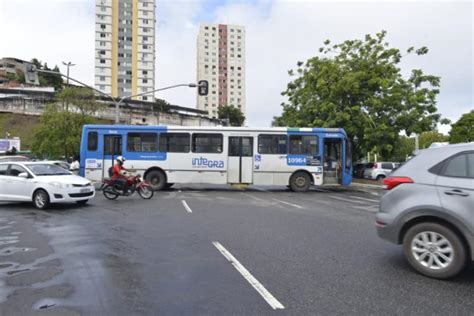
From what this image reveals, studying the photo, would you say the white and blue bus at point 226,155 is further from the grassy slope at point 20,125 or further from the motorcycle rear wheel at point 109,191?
the grassy slope at point 20,125

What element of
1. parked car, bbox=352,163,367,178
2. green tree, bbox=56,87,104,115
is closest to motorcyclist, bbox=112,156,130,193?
parked car, bbox=352,163,367,178

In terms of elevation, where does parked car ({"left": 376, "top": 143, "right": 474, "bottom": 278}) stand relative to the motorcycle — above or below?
above

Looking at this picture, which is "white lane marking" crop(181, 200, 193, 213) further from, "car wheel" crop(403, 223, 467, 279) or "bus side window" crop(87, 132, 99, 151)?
"car wheel" crop(403, 223, 467, 279)

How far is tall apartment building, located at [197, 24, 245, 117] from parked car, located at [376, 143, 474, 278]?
139633mm

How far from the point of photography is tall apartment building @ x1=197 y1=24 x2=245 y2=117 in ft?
474

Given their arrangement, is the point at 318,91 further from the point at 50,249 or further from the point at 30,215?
the point at 50,249

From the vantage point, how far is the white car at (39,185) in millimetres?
11680

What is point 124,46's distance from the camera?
103 meters

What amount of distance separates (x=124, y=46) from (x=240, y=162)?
311 ft

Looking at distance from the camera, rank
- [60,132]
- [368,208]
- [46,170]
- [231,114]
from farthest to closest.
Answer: [231,114] < [60,132] < [46,170] < [368,208]

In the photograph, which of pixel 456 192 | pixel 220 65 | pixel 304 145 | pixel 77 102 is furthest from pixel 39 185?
pixel 220 65

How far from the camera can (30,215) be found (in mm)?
10484

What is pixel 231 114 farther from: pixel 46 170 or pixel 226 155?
pixel 46 170

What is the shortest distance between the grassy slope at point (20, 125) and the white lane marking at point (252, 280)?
6138cm
